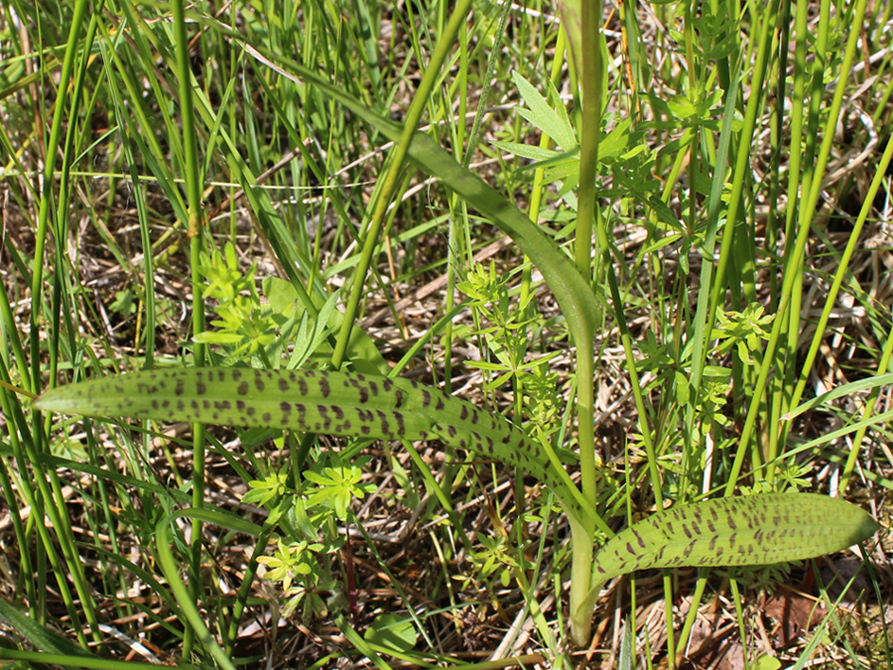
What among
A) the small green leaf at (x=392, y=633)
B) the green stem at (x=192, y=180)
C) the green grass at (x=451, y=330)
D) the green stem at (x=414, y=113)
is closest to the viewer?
the green stem at (x=414, y=113)

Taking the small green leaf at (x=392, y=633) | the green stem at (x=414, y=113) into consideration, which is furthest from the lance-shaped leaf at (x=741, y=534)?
the green stem at (x=414, y=113)

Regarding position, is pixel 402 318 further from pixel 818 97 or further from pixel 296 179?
pixel 818 97

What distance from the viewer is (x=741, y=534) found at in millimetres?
1032

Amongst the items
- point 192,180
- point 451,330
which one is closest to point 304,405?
point 192,180

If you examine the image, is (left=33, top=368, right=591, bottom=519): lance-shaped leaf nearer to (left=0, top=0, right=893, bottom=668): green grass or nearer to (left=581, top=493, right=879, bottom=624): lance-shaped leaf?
(left=0, top=0, right=893, bottom=668): green grass

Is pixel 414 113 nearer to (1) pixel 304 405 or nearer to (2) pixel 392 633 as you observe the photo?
(1) pixel 304 405

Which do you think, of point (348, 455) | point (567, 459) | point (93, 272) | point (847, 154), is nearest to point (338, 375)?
point (348, 455)

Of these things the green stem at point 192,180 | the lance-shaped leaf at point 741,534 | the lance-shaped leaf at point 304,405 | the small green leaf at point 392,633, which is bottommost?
the small green leaf at point 392,633

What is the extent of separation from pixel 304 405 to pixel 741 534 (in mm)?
676

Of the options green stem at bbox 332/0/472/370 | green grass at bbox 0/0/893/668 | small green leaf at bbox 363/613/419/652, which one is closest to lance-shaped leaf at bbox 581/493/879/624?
green grass at bbox 0/0/893/668

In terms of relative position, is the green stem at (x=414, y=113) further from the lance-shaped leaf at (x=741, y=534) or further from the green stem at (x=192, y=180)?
the lance-shaped leaf at (x=741, y=534)

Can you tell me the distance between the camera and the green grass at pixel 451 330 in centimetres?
98

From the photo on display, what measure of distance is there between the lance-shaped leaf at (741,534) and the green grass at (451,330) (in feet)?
0.34

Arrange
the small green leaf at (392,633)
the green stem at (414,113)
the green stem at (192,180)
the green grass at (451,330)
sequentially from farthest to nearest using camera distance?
1. the small green leaf at (392,633)
2. the green grass at (451,330)
3. the green stem at (192,180)
4. the green stem at (414,113)
